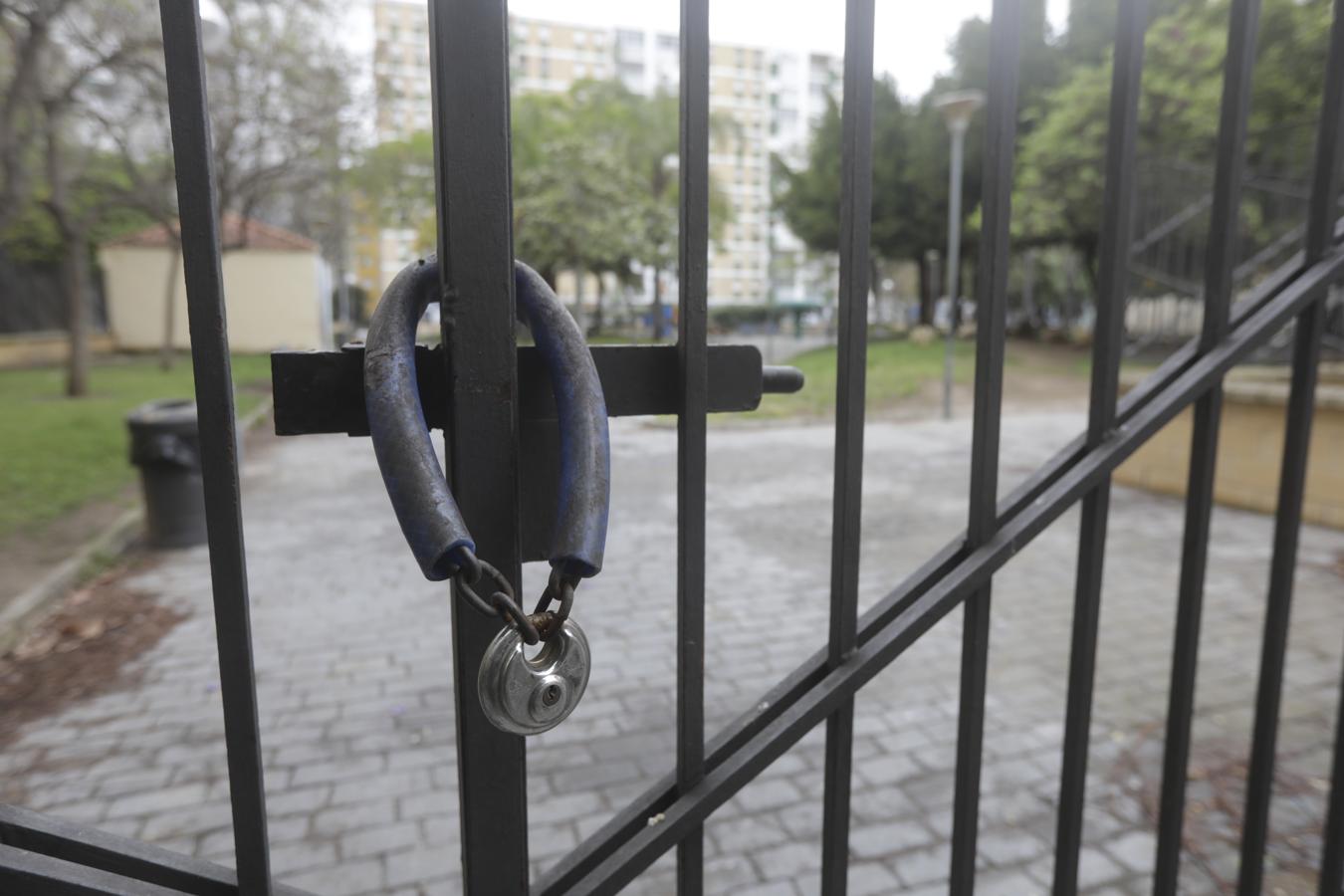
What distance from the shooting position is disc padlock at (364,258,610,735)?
2.88 ft

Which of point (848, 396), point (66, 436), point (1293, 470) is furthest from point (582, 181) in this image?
point (848, 396)

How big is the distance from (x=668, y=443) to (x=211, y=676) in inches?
299

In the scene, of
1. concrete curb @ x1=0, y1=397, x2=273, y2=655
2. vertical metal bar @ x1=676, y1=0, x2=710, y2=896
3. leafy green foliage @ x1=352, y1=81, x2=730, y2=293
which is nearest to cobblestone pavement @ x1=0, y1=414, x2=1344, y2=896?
concrete curb @ x1=0, y1=397, x2=273, y2=655

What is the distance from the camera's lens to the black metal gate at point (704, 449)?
3.21 feet

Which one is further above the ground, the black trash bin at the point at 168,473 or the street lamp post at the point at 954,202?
the street lamp post at the point at 954,202

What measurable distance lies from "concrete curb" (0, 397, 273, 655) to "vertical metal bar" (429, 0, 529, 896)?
155 inches

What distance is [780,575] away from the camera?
6578 millimetres

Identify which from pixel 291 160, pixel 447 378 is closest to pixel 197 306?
pixel 447 378

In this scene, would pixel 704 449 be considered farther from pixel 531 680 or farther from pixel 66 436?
pixel 66 436

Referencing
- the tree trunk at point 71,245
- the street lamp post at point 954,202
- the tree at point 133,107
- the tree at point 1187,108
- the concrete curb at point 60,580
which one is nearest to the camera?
the concrete curb at point 60,580

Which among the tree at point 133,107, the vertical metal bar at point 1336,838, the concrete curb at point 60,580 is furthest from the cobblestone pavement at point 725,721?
the tree at point 133,107

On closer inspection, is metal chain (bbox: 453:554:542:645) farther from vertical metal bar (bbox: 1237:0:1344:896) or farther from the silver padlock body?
vertical metal bar (bbox: 1237:0:1344:896)

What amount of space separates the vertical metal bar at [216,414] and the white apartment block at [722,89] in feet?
37.0

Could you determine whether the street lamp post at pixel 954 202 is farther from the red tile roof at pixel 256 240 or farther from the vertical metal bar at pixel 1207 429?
the red tile roof at pixel 256 240
